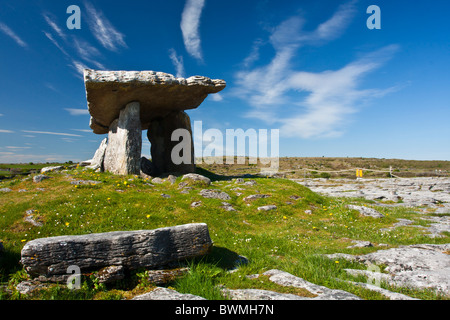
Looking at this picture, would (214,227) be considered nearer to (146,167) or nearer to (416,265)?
(416,265)

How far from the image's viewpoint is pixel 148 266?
15.3 ft

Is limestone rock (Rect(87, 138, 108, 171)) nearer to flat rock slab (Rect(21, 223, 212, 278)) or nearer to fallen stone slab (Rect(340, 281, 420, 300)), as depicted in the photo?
flat rock slab (Rect(21, 223, 212, 278))

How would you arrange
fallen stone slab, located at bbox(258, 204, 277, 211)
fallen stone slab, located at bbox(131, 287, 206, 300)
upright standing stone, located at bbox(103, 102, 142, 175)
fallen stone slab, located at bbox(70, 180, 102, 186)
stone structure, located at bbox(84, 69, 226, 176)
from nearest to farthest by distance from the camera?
1. fallen stone slab, located at bbox(131, 287, 206, 300)
2. fallen stone slab, located at bbox(258, 204, 277, 211)
3. fallen stone slab, located at bbox(70, 180, 102, 186)
4. stone structure, located at bbox(84, 69, 226, 176)
5. upright standing stone, located at bbox(103, 102, 142, 175)

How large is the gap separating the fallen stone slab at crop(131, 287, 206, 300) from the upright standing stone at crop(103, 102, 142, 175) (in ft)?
45.7

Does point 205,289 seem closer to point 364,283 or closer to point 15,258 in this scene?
point 364,283

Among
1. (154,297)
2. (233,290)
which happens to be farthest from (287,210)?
(154,297)

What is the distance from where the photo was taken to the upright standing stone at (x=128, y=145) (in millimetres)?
17112

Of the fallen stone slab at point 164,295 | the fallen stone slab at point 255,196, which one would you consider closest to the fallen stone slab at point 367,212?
the fallen stone slab at point 255,196

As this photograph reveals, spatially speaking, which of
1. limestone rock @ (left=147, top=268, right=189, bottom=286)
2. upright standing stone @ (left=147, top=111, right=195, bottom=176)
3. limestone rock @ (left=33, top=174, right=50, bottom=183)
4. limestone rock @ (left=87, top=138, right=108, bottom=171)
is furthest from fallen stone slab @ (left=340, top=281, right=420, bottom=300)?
limestone rock @ (left=87, top=138, right=108, bottom=171)

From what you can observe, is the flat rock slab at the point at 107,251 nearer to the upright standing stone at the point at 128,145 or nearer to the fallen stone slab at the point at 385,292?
the fallen stone slab at the point at 385,292

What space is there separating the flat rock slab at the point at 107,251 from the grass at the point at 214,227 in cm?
30

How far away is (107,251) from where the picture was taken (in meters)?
4.48

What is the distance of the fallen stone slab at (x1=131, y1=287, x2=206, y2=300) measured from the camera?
12.2 feet
